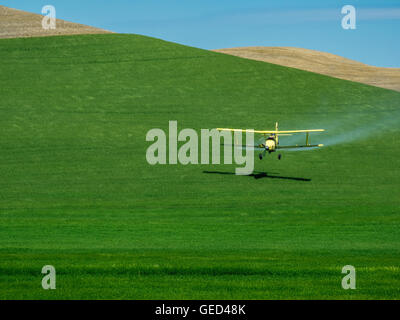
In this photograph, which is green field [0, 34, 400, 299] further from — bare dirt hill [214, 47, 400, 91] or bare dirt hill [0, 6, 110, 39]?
bare dirt hill [214, 47, 400, 91]

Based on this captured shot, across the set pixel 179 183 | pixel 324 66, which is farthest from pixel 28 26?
pixel 179 183

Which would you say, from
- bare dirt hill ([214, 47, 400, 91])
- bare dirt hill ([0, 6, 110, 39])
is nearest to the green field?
bare dirt hill ([0, 6, 110, 39])

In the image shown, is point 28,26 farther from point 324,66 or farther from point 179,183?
point 179,183

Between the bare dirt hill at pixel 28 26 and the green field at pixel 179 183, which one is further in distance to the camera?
the bare dirt hill at pixel 28 26

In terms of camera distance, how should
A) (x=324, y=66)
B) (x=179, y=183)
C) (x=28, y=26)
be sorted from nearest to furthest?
(x=179, y=183)
(x=28, y=26)
(x=324, y=66)

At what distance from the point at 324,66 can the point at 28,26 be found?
3838 cm

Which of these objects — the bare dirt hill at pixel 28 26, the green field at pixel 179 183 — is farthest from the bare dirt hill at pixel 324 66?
the bare dirt hill at pixel 28 26

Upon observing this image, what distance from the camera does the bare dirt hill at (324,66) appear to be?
7010 cm

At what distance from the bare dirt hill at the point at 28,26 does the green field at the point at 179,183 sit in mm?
2772

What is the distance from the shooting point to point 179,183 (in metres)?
33.2

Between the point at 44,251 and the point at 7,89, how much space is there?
1403 inches

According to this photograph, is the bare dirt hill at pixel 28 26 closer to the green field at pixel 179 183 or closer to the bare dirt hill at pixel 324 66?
the green field at pixel 179 183

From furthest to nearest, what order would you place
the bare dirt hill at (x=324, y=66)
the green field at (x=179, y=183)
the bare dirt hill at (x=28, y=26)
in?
the bare dirt hill at (x=324, y=66) < the bare dirt hill at (x=28, y=26) < the green field at (x=179, y=183)

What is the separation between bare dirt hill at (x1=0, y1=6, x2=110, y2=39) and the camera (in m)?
64.8
